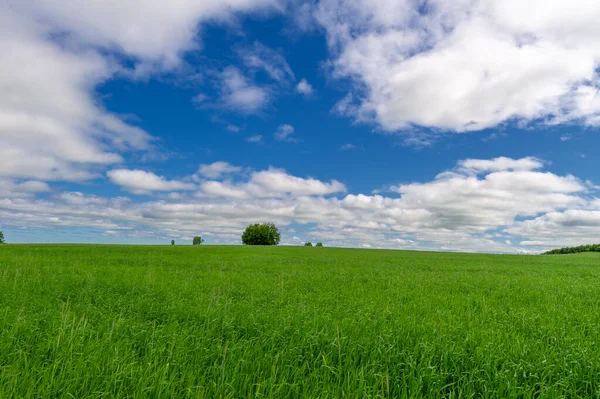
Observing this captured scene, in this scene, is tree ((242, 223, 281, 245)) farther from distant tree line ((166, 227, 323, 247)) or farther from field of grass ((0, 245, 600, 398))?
field of grass ((0, 245, 600, 398))

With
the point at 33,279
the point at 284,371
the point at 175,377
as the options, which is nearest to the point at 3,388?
the point at 175,377

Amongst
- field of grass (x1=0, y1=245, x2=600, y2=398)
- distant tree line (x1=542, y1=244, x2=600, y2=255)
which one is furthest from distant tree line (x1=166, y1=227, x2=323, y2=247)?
field of grass (x1=0, y1=245, x2=600, y2=398)

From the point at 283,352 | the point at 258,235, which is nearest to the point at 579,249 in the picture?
the point at 258,235

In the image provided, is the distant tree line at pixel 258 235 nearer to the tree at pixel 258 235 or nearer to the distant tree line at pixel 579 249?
the tree at pixel 258 235

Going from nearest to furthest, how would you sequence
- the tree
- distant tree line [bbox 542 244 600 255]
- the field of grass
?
the field of grass → distant tree line [bbox 542 244 600 255] → the tree

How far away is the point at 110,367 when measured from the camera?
160 inches

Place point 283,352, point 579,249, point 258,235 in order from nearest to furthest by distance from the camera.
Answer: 1. point 283,352
2. point 579,249
3. point 258,235

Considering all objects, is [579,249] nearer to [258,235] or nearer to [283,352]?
[258,235]

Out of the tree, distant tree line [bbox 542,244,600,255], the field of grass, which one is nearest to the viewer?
the field of grass

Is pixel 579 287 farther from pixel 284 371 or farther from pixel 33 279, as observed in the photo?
pixel 33 279

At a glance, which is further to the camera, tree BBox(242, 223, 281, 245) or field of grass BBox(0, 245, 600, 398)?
tree BBox(242, 223, 281, 245)

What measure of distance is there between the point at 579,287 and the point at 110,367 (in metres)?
17.8

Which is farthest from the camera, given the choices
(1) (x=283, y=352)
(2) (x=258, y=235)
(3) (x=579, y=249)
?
(2) (x=258, y=235)

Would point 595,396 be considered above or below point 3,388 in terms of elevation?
below
